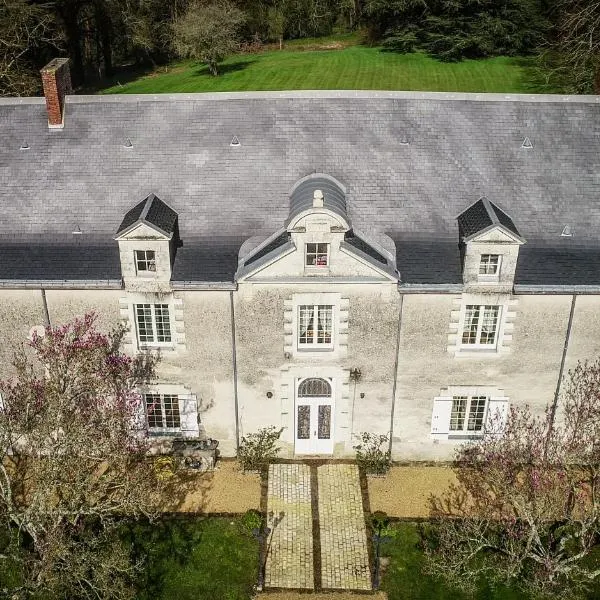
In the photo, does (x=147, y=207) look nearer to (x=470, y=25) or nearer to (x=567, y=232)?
(x=567, y=232)

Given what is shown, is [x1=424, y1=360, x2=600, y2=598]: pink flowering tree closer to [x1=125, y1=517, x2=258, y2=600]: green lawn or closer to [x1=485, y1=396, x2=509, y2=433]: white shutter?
[x1=485, y1=396, x2=509, y2=433]: white shutter

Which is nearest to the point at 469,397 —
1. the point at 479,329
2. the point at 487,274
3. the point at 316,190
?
the point at 479,329

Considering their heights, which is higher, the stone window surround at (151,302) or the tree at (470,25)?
the tree at (470,25)

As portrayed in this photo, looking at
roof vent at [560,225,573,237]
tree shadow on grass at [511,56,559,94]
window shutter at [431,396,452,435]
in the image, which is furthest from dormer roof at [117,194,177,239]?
tree shadow on grass at [511,56,559,94]

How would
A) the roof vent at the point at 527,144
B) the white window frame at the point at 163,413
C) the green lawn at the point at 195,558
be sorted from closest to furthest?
the green lawn at the point at 195,558
the white window frame at the point at 163,413
the roof vent at the point at 527,144

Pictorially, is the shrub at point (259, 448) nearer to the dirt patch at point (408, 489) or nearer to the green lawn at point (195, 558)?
the green lawn at point (195, 558)

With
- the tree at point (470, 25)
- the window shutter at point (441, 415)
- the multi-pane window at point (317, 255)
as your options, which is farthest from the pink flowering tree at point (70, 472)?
the tree at point (470, 25)
